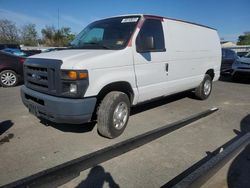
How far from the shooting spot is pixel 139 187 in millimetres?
2887

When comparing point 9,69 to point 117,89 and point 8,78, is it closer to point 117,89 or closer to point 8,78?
point 8,78

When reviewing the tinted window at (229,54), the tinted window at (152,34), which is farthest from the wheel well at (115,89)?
the tinted window at (229,54)

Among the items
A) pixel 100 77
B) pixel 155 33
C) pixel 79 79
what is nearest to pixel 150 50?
pixel 155 33

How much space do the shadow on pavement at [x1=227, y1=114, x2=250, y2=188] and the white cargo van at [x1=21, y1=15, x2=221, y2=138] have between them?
1.97 meters

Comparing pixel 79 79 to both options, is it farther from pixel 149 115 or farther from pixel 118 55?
pixel 149 115

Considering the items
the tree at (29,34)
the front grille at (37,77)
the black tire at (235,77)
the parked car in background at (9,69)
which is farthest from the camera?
the tree at (29,34)

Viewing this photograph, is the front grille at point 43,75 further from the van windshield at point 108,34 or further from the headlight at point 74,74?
the van windshield at point 108,34

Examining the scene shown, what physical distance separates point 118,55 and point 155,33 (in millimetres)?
1280

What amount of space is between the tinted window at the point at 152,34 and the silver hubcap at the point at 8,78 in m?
6.93

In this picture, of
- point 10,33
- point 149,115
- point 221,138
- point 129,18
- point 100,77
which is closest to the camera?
point 100,77

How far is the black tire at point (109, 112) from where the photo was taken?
3.97m

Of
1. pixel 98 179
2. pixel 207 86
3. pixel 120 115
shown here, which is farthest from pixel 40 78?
pixel 207 86

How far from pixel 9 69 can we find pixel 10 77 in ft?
1.07

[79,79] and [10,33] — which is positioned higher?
[10,33]
